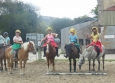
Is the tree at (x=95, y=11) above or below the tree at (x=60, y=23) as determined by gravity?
above

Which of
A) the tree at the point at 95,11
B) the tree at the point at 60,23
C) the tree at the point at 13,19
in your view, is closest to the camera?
the tree at the point at 13,19

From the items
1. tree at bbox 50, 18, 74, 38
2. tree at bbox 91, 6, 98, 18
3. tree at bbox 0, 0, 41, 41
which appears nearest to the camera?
tree at bbox 0, 0, 41, 41

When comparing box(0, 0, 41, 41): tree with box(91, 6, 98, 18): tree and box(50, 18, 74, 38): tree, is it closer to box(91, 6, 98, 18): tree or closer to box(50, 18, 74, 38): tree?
box(50, 18, 74, 38): tree

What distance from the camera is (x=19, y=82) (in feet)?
38.1

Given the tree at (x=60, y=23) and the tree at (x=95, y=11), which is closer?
the tree at (x=60, y=23)

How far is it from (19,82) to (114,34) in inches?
909

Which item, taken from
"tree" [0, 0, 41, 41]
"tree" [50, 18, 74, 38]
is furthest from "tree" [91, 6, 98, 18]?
"tree" [0, 0, 41, 41]

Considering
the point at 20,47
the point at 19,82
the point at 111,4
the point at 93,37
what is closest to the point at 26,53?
the point at 20,47

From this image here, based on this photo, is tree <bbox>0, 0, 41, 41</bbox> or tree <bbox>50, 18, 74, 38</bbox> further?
tree <bbox>50, 18, 74, 38</bbox>

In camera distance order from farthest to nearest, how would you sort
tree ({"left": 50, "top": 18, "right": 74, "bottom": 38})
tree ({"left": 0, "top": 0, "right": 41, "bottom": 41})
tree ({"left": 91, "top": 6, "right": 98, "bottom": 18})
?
1. tree ({"left": 91, "top": 6, "right": 98, "bottom": 18})
2. tree ({"left": 50, "top": 18, "right": 74, "bottom": 38})
3. tree ({"left": 0, "top": 0, "right": 41, "bottom": 41})

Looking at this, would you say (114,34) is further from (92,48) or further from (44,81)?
(44,81)

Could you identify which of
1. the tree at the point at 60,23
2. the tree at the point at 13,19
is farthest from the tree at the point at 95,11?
the tree at the point at 13,19

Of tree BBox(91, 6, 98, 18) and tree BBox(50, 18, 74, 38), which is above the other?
tree BBox(91, 6, 98, 18)

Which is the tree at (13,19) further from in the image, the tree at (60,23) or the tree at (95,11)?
the tree at (95,11)
